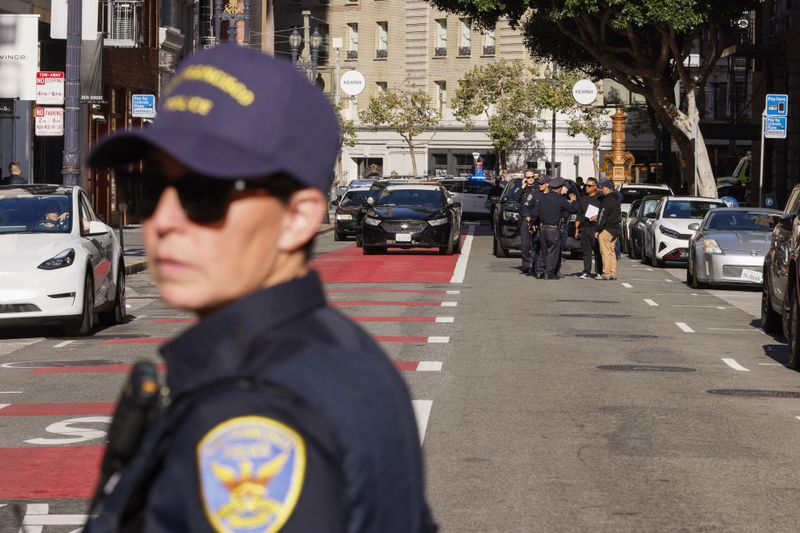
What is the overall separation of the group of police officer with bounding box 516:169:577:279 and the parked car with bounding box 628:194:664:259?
5354 millimetres

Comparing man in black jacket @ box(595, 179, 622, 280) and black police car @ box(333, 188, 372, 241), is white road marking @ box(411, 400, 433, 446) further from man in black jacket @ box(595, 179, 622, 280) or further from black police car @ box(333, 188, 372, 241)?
black police car @ box(333, 188, 372, 241)

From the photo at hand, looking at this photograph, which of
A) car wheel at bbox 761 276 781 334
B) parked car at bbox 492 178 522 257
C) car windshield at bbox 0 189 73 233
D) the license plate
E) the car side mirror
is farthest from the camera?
parked car at bbox 492 178 522 257

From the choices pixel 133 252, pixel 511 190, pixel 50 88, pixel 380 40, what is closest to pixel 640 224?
pixel 511 190

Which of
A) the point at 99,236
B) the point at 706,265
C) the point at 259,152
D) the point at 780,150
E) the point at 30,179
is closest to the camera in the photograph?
the point at 259,152

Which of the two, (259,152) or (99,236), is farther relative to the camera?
(99,236)

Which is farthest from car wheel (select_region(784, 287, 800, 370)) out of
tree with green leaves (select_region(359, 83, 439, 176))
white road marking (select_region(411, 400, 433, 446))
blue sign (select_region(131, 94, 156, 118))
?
tree with green leaves (select_region(359, 83, 439, 176))

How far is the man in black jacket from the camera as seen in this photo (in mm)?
28859

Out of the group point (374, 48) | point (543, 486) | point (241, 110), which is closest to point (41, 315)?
point (543, 486)

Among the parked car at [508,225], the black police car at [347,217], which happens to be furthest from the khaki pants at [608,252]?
the black police car at [347,217]

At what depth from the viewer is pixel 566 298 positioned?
79.6 ft

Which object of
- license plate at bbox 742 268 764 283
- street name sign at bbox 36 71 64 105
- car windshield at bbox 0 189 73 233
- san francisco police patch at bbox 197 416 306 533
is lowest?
license plate at bbox 742 268 764 283

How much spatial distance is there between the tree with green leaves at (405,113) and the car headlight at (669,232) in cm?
5596

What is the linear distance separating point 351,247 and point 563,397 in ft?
97.1

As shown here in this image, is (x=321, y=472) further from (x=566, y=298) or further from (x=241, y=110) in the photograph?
(x=566, y=298)
